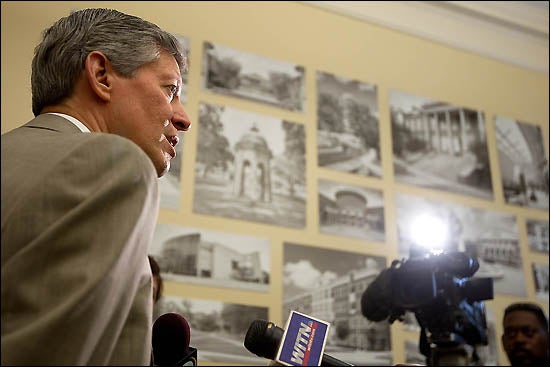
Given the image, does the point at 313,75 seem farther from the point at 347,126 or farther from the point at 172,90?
the point at 172,90

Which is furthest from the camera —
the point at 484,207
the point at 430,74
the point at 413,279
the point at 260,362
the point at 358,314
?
the point at 430,74

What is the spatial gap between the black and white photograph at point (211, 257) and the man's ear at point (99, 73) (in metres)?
2.09

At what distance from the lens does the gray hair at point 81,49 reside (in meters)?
1.34

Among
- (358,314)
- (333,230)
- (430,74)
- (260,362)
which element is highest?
(430,74)

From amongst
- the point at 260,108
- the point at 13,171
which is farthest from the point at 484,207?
the point at 13,171

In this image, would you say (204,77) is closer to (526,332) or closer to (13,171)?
(526,332)

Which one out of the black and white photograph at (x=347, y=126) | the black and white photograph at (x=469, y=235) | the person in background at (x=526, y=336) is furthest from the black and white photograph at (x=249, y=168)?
the person in background at (x=526, y=336)

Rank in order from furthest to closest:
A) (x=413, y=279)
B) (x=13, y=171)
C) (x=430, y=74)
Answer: (x=430, y=74)
(x=413, y=279)
(x=13, y=171)

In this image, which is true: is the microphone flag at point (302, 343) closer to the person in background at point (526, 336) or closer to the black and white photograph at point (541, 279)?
the person in background at point (526, 336)

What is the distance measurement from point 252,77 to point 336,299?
1329 millimetres

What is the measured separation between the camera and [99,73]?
4.40 ft

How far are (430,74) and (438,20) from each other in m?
A: 0.48

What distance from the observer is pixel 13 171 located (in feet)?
3.33

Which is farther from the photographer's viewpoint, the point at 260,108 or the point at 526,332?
the point at 260,108
